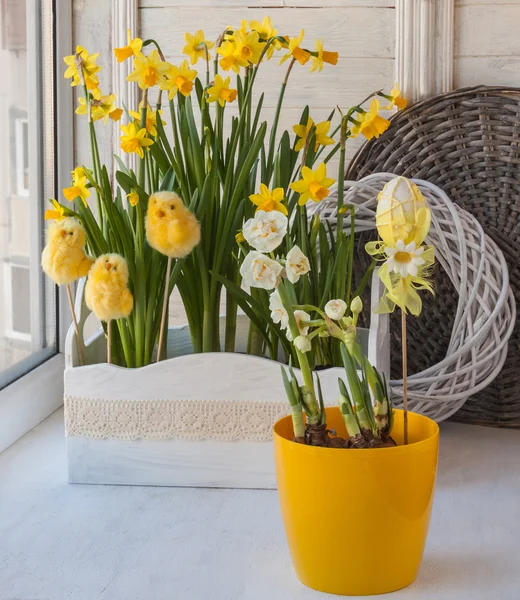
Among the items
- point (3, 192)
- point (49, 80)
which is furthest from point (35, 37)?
point (3, 192)

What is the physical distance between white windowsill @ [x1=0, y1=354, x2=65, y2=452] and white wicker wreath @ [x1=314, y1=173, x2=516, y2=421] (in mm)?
437

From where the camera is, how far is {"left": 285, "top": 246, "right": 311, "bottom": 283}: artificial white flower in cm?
63

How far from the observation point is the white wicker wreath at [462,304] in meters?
0.99

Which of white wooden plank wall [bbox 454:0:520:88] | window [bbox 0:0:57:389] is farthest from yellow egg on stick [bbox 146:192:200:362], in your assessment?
white wooden plank wall [bbox 454:0:520:88]

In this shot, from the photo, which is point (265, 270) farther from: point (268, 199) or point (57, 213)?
point (57, 213)

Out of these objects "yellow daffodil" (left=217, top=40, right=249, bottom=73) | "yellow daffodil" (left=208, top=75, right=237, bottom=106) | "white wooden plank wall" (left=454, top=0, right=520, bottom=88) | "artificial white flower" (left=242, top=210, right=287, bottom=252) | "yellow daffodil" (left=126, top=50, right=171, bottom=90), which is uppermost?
"white wooden plank wall" (left=454, top=0, right=520, bottom=88)

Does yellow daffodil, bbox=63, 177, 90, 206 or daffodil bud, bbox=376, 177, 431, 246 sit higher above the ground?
yellow daffodil, bbox=63, 177, 90, 206

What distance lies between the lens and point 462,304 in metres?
1.01

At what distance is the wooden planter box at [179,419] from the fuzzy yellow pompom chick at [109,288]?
0.25 feet

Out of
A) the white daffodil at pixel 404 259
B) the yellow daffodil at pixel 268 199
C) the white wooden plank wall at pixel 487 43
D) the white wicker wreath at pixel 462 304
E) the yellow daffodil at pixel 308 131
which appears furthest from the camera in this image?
the white wooden plank wall at pixel 487 43

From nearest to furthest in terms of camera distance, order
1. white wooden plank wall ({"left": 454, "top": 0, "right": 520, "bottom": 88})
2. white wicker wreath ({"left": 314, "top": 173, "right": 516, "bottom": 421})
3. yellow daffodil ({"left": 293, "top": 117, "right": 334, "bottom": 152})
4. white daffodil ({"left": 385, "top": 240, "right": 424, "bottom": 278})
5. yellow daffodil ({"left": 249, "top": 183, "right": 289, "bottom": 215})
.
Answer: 1. white daffodil ({"left": 385, "top": 240, "right": 424, "bottom": 278})
2. yellow daffodil ({"left": 249, "top": 183, "right": 289, "bottom": 215})
3. yellow daffodil ({"left": 293, "top": 117, "right": 334, "bottom": 152})
4. white wicker wreath ({"left": 314, "top": 173, "right": 516, "bottom": 421})
5. white wooden plank wall ({"left": 454, "top": 0, "right": 520, "bottom": 88})

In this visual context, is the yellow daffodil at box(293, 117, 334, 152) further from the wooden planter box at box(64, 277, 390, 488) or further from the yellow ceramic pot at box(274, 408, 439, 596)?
the yellow ceramic pot at box(274, 408, 439, 596)

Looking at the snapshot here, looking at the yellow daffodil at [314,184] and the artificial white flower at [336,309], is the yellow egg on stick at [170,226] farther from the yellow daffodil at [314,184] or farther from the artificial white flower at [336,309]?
the artificial white flower at [336,309]

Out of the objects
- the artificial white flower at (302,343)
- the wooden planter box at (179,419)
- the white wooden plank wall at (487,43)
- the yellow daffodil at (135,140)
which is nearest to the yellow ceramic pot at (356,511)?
the artificial white flower at (302,343)
